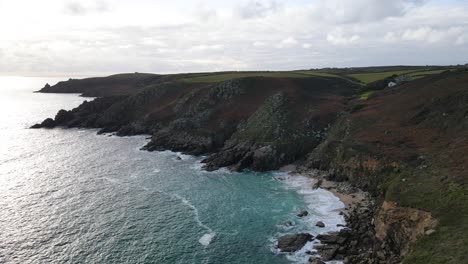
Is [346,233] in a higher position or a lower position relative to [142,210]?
higher

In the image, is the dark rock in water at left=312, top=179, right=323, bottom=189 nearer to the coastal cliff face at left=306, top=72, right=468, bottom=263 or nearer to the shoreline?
the shoreline

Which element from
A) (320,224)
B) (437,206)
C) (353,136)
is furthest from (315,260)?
(353,136)

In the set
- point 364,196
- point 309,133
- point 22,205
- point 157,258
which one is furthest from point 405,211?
point 22,205

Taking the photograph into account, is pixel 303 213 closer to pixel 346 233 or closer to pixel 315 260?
pixel 346 233

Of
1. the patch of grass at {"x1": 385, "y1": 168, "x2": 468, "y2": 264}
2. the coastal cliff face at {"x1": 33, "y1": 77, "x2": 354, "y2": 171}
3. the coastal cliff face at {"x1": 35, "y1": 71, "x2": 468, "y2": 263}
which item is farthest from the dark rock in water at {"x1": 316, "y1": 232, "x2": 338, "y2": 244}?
the coastal cliff face at {"x1": 33, "y1": 77, "x2": 354, "y2": 171}

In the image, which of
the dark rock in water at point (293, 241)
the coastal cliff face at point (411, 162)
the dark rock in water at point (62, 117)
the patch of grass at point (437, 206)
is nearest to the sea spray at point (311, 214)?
the dark rock in water at point (293, 241)
